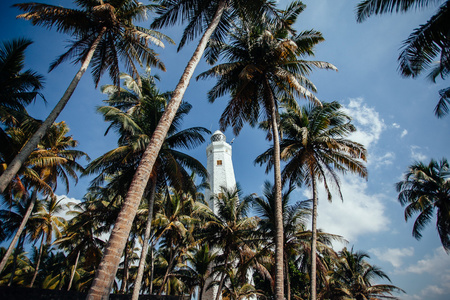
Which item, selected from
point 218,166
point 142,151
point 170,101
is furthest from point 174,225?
point 218,166

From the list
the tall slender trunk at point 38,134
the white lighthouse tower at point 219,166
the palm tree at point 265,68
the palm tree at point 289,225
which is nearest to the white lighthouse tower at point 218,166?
the white lighthouse tower at point 219,166

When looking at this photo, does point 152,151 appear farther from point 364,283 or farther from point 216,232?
point 364,283

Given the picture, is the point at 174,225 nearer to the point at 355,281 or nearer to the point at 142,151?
the point at 142,151

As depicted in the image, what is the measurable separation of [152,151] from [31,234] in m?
23.7

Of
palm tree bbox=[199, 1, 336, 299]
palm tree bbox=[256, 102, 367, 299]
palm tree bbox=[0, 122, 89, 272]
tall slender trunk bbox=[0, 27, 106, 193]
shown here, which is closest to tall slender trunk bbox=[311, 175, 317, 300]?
palm tree bbox=[256, 102, 367, 299]

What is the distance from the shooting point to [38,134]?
7.59 m

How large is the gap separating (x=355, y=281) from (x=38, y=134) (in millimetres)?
25596

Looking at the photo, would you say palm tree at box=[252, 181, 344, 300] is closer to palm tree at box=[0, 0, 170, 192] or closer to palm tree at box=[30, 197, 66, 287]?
palm tree at box=[0, 0, 170, 192]

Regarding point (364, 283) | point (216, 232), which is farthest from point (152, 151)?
point (364, 283)

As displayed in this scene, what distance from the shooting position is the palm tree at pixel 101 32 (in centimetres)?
893

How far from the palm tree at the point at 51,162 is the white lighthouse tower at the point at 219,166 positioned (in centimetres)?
1488

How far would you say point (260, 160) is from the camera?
1505 cm

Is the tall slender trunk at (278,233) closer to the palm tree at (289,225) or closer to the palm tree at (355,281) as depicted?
the palm tree at (289,225)

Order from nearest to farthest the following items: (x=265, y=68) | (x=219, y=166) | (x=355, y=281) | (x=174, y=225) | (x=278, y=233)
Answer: (x=278, y=233), (x=265, y=68), (x=174, y=225), (x=355, y=281), (x=219, y=166)
